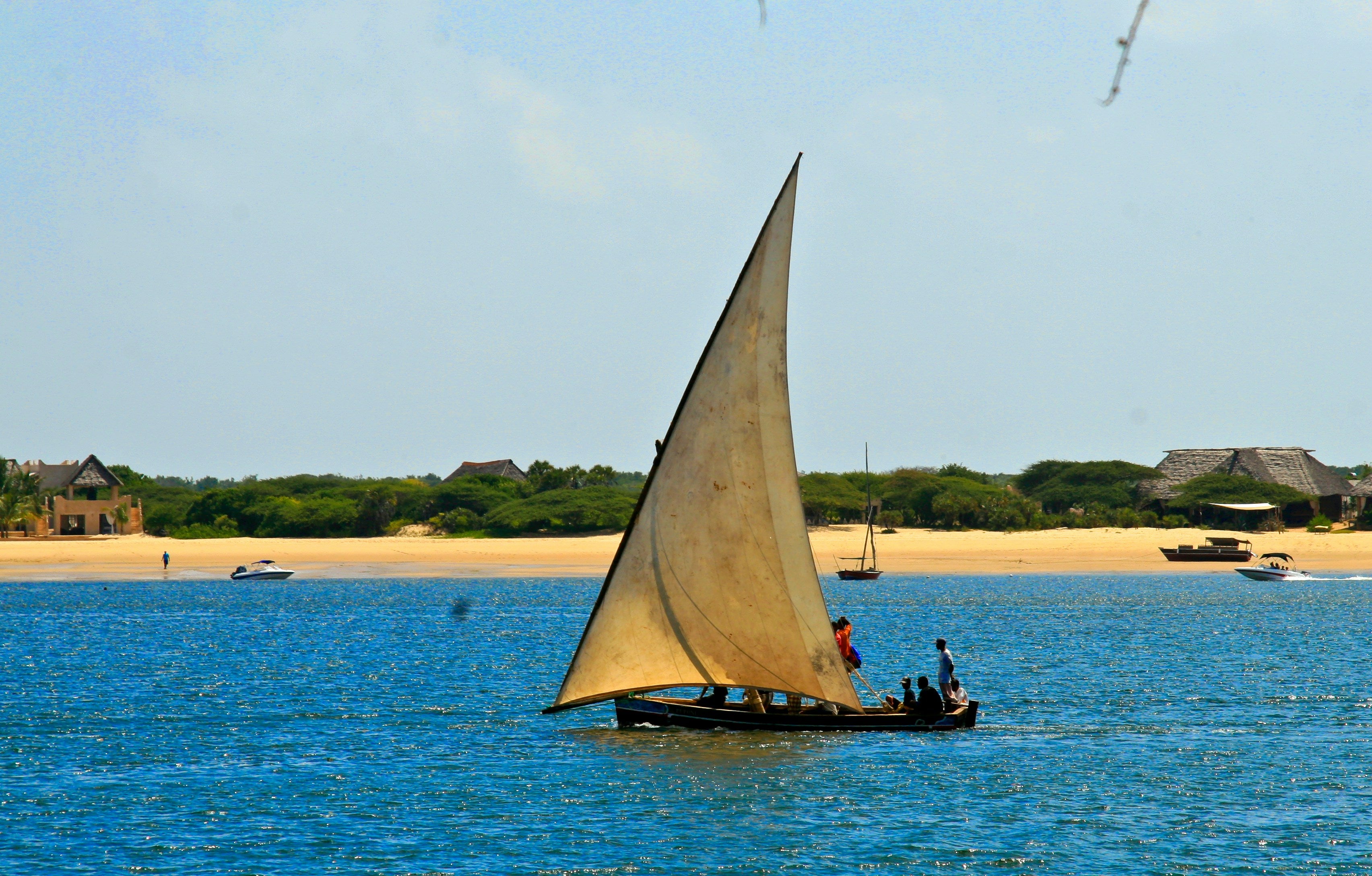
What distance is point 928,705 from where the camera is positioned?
29641 millimetres

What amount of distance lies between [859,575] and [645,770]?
6297cm

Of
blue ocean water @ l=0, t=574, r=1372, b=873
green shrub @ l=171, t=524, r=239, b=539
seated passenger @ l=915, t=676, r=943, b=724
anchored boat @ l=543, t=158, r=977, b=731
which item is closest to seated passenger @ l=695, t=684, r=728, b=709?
anchored boat @ l=543, t=158, r=977, b=731

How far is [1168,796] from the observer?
24.7 meters

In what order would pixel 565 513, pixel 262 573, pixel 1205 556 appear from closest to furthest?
pixel 262 573 < pixel 1205 556 < pixel 565 513

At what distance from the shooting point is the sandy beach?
316 feet

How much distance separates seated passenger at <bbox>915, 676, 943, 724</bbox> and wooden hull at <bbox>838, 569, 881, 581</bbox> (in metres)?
58.8

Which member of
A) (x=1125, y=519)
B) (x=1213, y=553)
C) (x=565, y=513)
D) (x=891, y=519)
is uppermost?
(x=565, y=513)

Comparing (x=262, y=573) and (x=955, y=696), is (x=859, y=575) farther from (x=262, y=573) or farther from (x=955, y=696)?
(x=955, y=696)

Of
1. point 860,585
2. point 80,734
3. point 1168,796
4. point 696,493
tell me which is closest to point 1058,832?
point 1168,796

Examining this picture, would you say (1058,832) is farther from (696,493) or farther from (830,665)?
(696,493)

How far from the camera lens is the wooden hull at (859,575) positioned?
88.8m

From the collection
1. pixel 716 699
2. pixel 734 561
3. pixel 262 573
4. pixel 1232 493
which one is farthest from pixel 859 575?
pixel 734 561

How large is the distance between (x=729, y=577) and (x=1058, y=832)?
827cm

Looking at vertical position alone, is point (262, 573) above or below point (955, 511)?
below
